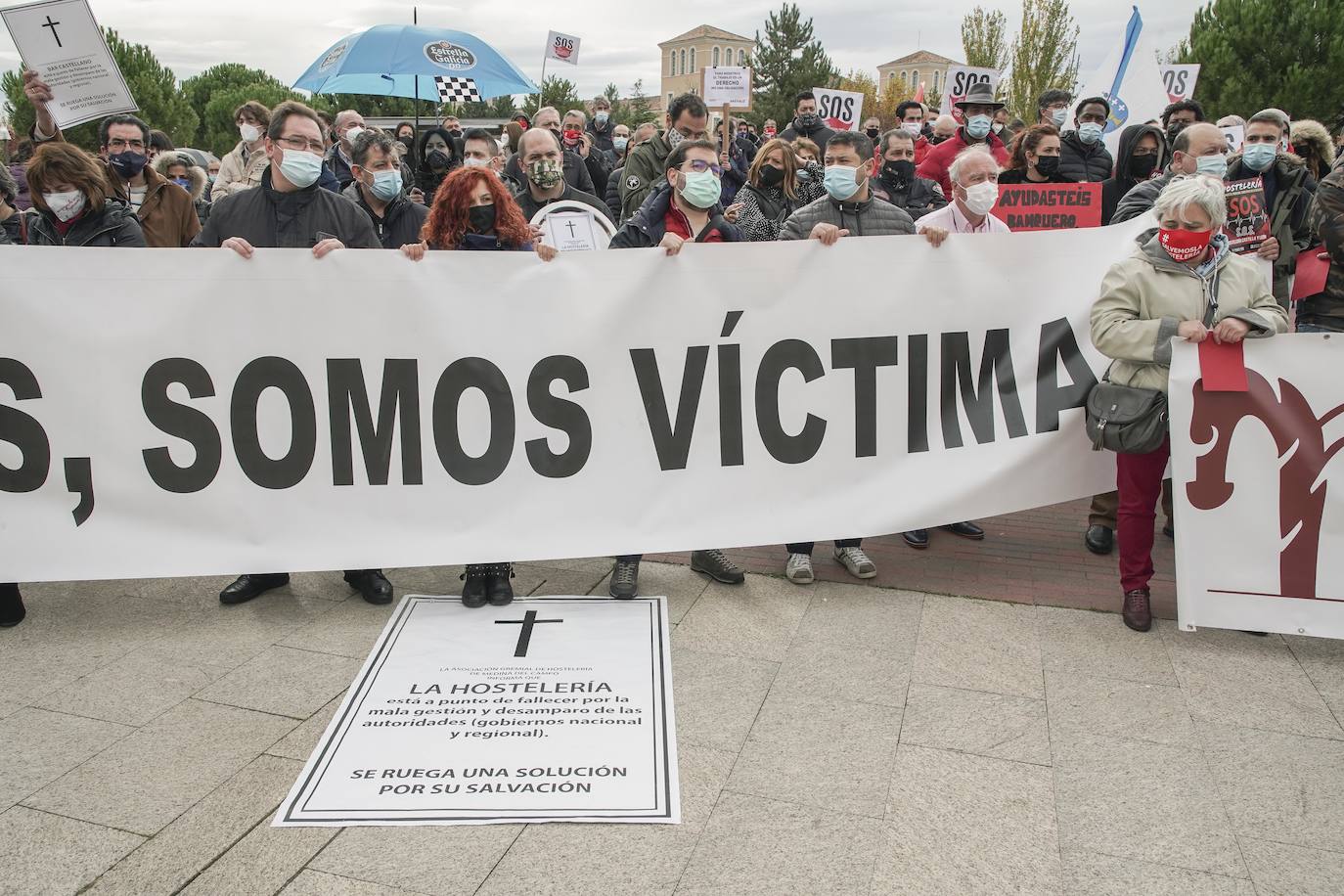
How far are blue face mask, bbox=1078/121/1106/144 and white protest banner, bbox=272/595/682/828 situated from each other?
5724 mm

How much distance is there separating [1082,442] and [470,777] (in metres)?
3.18

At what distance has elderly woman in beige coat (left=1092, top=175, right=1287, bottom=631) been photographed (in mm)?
3932

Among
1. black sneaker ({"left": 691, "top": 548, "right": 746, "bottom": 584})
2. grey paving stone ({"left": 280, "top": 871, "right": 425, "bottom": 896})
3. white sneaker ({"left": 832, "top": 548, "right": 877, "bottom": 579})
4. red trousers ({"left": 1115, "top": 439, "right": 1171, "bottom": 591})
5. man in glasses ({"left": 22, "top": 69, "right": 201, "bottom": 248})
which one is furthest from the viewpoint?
man in glasses ({"left": 22, "top": 69, "right": 201, "bottom": 248})

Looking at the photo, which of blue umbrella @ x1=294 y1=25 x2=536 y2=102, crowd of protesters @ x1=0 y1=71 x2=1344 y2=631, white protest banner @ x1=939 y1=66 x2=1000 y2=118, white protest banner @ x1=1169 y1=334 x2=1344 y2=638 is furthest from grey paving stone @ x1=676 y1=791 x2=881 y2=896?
white protest banner @ x1=939 y1=66 x2=1000 y2=118

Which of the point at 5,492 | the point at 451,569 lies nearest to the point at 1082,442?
the point at 451,569

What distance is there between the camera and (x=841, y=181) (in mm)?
4824

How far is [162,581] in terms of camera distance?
4668 millimetres

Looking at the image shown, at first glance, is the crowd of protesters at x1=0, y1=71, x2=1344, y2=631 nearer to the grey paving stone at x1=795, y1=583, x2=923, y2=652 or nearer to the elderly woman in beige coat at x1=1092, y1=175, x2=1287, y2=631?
the elderly woman in beige coat at x1=1092, y1=175, x2=1287, y2=631

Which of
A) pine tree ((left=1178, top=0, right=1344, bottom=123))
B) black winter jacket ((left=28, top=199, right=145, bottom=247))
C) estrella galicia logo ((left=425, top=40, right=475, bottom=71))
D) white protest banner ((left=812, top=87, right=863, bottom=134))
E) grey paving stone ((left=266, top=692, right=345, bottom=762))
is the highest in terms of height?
pine tree ((left=1178, top=0, right=1344, bottom=123))

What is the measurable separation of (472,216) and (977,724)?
2.78m

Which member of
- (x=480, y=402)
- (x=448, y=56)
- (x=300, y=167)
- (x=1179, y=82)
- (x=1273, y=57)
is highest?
(x=1273, y=57)

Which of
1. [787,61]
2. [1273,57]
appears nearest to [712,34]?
[787,61]

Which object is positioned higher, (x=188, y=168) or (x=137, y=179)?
(x=188, y=168)

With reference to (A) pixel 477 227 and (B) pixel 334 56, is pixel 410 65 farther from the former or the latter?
(A) pixel 477 227
